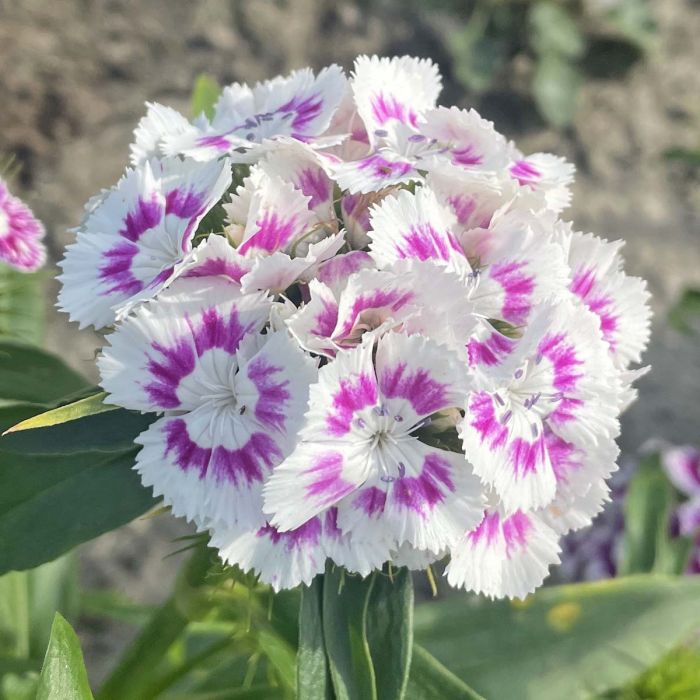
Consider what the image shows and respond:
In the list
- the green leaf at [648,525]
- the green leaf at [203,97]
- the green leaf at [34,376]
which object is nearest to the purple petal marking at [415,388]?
the green leaf at [34,376]

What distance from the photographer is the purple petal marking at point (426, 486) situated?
73cm

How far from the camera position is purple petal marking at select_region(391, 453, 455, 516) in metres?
0.73

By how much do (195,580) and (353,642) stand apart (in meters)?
0.21

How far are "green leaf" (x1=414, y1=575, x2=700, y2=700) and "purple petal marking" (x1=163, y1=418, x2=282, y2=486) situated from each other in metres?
0.76

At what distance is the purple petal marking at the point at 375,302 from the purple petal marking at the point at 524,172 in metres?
A: 0.23

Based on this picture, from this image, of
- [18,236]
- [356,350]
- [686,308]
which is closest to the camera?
[356,350]

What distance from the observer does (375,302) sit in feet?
2.36

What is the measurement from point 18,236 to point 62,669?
1.81 feet

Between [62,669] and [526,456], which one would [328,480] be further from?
[62,669]

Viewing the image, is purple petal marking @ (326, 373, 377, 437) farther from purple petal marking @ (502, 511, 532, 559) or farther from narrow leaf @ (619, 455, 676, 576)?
narrow leaf @ (619, 455, 676, 576)

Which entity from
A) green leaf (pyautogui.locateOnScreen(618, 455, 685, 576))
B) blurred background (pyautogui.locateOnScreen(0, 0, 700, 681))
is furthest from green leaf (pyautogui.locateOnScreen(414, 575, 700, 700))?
blurred background (pyautogui.locateOnScreen(0, 0, 700, 681))

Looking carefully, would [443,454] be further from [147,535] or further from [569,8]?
[569,8]

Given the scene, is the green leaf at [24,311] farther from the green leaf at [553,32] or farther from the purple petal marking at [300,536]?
the green leaf at [553,32]

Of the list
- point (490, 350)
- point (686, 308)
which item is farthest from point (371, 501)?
point (686, 308)
